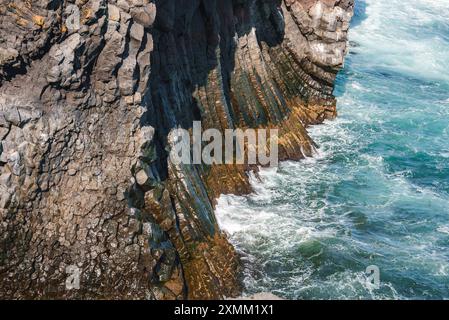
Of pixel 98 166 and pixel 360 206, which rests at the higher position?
pixel 98 166

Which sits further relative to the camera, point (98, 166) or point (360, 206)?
point (360, 206)

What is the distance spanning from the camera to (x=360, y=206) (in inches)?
1027

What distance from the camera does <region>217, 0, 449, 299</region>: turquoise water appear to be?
21.0 m

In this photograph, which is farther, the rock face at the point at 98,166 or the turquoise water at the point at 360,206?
the turquoise water at the point at 360,206

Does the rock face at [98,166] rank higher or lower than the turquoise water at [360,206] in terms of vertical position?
higher

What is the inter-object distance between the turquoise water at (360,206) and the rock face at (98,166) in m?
2.19

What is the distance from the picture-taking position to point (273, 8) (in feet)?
106

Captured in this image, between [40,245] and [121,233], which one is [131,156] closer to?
[121,233]

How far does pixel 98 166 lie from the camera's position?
59.5 feet

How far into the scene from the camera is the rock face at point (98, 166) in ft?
55.5

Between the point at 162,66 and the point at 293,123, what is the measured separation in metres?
11.0

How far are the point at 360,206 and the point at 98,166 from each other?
41.5ft

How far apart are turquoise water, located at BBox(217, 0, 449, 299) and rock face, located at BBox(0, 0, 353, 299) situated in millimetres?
2186
